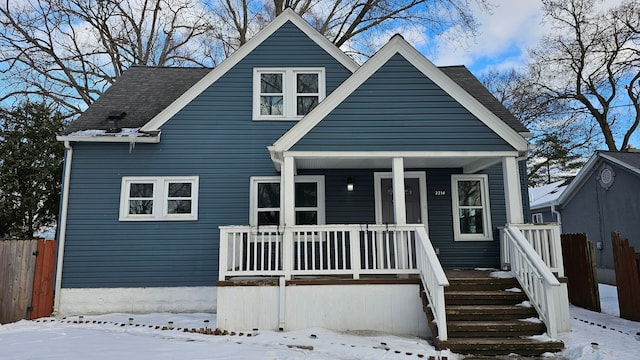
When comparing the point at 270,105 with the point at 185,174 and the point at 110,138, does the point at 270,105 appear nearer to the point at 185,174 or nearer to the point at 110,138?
the point at 185,174

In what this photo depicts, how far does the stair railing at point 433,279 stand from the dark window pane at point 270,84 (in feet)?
15.9

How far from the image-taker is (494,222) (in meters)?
8.88

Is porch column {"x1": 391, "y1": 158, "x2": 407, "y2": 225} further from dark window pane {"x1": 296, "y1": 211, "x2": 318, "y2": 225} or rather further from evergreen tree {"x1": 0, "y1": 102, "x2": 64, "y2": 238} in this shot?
evergreen tree {"x1": 0, "y1": 102, "x2": 64, "y2": 238}

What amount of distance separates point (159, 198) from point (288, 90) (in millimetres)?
3798

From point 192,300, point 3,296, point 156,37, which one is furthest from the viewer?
point 156,37

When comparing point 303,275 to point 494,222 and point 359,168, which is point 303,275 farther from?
point 494,222

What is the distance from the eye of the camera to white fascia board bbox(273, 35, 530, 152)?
23.1 feet

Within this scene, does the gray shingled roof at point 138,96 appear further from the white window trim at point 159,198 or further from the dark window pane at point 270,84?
the dark window pane at point 270,84

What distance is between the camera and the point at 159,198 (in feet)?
28.4

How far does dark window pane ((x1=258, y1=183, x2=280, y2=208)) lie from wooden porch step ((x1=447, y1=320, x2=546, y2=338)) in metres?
4.59

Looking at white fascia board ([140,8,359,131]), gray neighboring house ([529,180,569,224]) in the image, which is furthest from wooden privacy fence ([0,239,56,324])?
gray neighboring house ([529,180,569,224])

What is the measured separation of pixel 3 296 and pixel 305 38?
8.37 m

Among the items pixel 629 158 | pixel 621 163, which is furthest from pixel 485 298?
pixel 629 158

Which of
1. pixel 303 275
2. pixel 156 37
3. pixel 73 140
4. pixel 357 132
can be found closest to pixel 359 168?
pixel 357 132
